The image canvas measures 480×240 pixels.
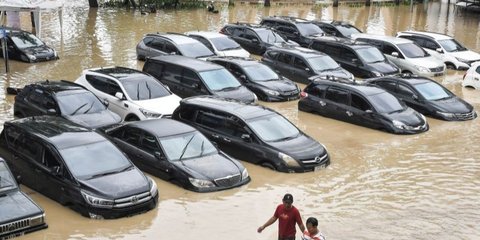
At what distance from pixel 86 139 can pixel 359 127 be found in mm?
8688

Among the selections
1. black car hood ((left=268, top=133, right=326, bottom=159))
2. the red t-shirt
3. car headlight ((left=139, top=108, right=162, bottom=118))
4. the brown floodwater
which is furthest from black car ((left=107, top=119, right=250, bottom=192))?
the red t-shirt

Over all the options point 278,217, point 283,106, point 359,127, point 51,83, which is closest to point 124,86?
point 51,83

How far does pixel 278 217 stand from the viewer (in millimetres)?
9875

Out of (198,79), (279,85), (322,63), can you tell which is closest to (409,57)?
(322,63)

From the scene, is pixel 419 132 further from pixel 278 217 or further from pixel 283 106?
pixel 278 217

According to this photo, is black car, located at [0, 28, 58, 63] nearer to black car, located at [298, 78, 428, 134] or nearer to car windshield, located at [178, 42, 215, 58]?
car windshield, located at [178, 42, 215, 58]

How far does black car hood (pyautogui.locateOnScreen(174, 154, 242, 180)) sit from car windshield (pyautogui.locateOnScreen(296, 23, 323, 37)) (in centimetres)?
1838

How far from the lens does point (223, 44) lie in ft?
Answer: 89.5

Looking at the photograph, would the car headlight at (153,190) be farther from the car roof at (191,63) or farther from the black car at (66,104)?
the car roof at (191,63)

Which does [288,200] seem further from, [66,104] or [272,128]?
[66,104]

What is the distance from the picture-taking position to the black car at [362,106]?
18.4 metres

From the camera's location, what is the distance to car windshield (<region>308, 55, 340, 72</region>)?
24156 mm

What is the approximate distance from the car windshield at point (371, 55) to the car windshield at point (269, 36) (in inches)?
172

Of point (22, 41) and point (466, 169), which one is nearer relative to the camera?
point (466, 169)
